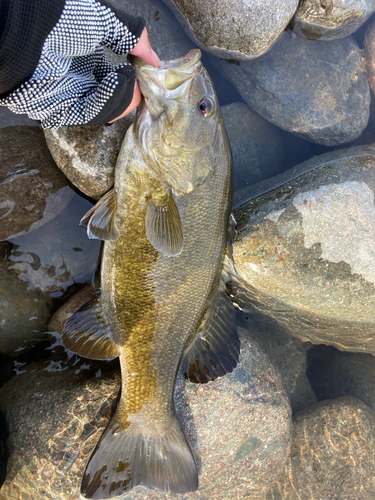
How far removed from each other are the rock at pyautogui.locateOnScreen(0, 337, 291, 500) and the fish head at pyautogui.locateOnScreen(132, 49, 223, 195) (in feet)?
6.07

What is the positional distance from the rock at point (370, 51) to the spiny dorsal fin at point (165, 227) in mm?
3458

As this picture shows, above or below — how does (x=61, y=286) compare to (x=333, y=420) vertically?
above

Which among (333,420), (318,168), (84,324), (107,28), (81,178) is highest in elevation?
(107,28)

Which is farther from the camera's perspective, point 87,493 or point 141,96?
point 87,493

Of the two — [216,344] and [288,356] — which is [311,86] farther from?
[288,356]

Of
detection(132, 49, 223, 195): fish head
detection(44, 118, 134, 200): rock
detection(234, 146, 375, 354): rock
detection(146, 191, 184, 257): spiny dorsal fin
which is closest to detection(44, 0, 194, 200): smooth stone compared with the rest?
detection(44, 118, 134, 200): rock

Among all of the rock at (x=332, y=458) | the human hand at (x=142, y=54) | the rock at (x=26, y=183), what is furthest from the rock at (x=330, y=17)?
the rock at (x=332, y=458)

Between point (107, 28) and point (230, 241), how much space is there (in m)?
1.67

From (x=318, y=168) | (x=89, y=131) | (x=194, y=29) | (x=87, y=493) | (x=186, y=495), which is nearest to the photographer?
(x=87, y=493)

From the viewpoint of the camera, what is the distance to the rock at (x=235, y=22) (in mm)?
3051

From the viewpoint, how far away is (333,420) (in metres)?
3.53

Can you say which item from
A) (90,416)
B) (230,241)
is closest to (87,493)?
(90,416)

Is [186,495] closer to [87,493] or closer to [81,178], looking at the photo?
[87,493]

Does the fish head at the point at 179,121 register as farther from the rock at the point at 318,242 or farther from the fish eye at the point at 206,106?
the rock at the point at 318,242
